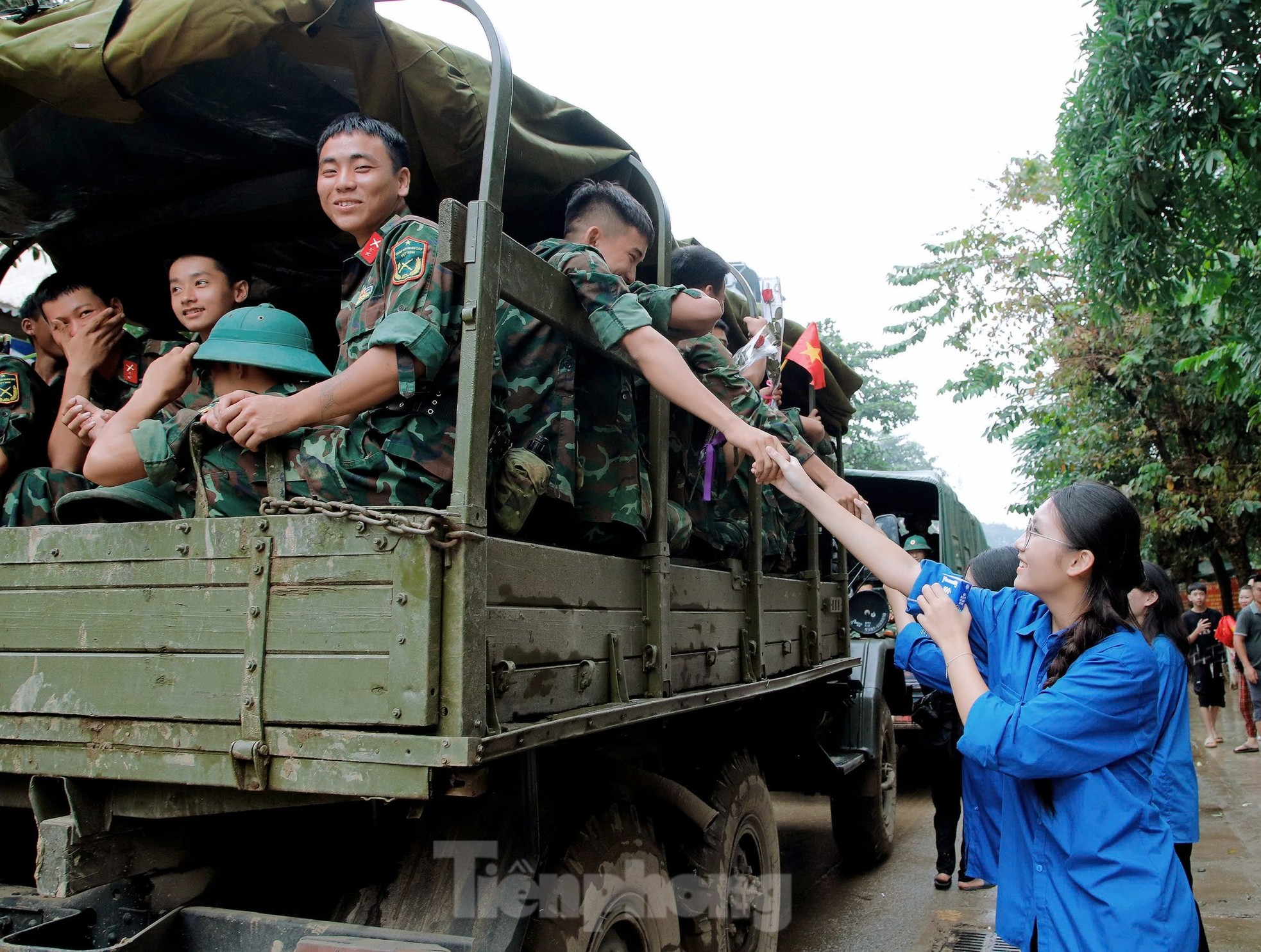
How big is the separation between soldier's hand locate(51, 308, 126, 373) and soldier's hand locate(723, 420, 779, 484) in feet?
6.64

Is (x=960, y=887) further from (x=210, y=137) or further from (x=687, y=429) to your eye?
(x=210, y=137)

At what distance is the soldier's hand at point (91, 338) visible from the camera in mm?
3279

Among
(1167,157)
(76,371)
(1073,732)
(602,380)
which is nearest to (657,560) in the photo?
(602,380)

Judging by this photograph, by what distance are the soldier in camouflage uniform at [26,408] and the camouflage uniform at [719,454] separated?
1972 mm

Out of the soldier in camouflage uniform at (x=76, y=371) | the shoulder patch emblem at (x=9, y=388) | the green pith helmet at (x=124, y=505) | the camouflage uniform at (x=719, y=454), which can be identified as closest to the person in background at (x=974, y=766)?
the camouflage uniform at (x=719, y=454)

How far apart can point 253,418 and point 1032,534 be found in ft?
5.72

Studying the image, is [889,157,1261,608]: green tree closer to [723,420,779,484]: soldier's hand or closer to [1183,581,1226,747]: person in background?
[1183,581,1226,747]: person in background

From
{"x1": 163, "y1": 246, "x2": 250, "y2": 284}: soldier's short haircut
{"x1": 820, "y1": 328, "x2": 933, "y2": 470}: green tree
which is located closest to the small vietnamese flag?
{"x1": 163, "y1": 246, "x2": 250, "y2": 284}: soldier's short haircut

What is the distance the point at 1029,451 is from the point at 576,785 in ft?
60.6

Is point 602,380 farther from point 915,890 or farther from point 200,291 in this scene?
point 915,890

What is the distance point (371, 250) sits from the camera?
2.62m

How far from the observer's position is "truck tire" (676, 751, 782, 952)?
3266 mm

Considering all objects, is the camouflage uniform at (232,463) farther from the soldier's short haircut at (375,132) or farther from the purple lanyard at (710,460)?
the purple lanyard at (710,460)

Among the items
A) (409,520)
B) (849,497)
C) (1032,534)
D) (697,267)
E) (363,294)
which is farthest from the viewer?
(697,267)
